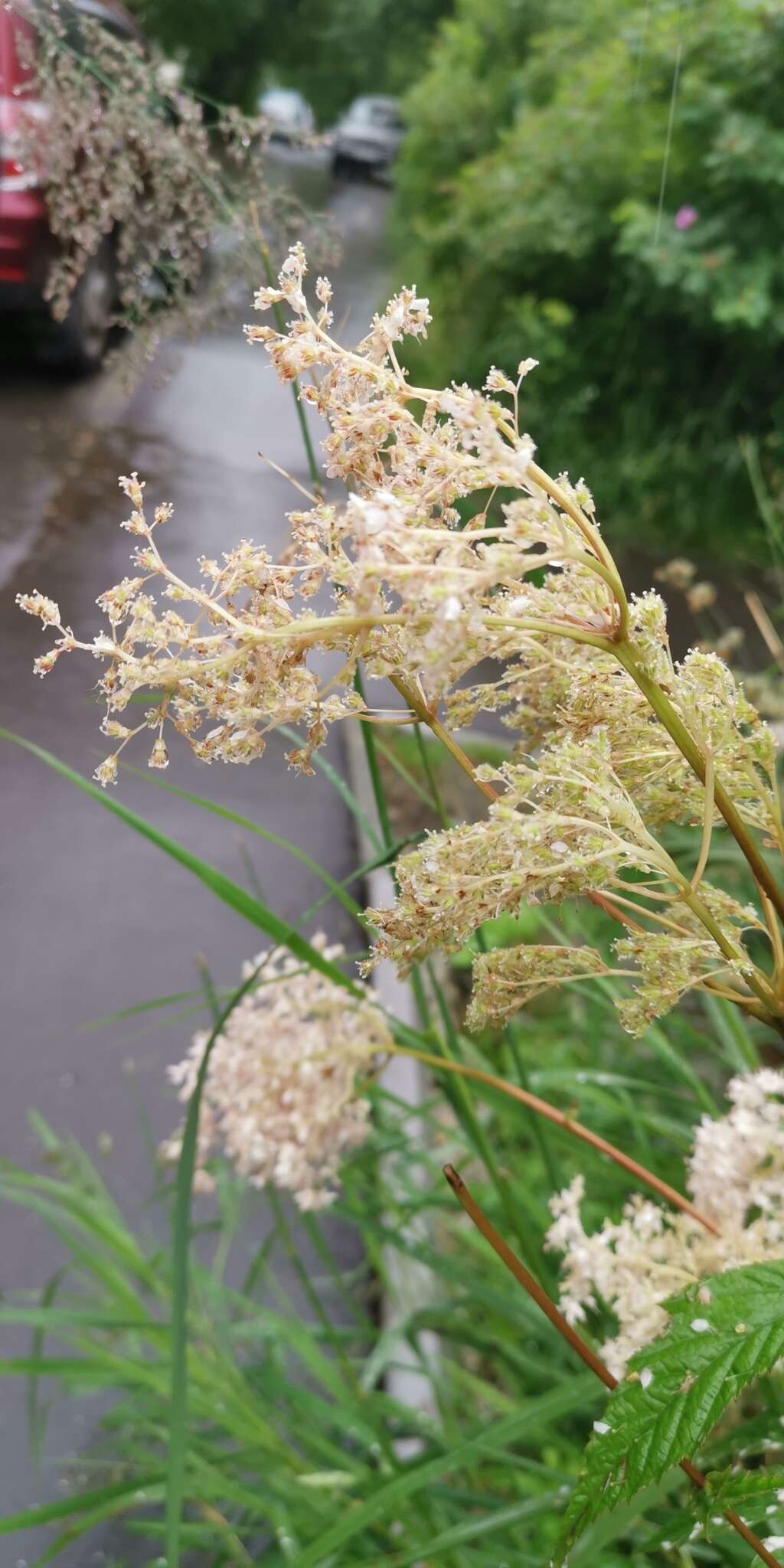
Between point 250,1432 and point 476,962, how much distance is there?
0.70 metres

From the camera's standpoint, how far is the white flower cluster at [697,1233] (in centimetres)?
45

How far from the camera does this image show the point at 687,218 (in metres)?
2.21

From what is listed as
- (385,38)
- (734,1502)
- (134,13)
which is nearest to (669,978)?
(734,1502)

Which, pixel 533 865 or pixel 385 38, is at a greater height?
pixel 385 38

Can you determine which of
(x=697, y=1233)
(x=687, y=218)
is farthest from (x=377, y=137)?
(x=697, y=1233)

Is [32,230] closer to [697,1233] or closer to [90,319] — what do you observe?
[90,319]

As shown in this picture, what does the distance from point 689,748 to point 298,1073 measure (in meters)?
0.45

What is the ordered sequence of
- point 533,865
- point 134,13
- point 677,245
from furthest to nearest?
point 677,245 → point 134,13 → point 533,865

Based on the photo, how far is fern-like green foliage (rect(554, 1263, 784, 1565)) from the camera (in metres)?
0.29

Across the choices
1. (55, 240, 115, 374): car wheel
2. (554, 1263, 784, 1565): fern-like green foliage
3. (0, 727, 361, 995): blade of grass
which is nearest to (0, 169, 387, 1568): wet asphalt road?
(55, 240, 115, 374): car wheel

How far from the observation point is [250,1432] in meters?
0.81

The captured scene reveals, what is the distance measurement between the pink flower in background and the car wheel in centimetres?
145

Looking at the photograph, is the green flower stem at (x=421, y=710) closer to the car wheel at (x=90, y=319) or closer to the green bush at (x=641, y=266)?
the car wheel at (x=90, y=319)

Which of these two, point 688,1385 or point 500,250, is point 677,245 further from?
point 688,1385
